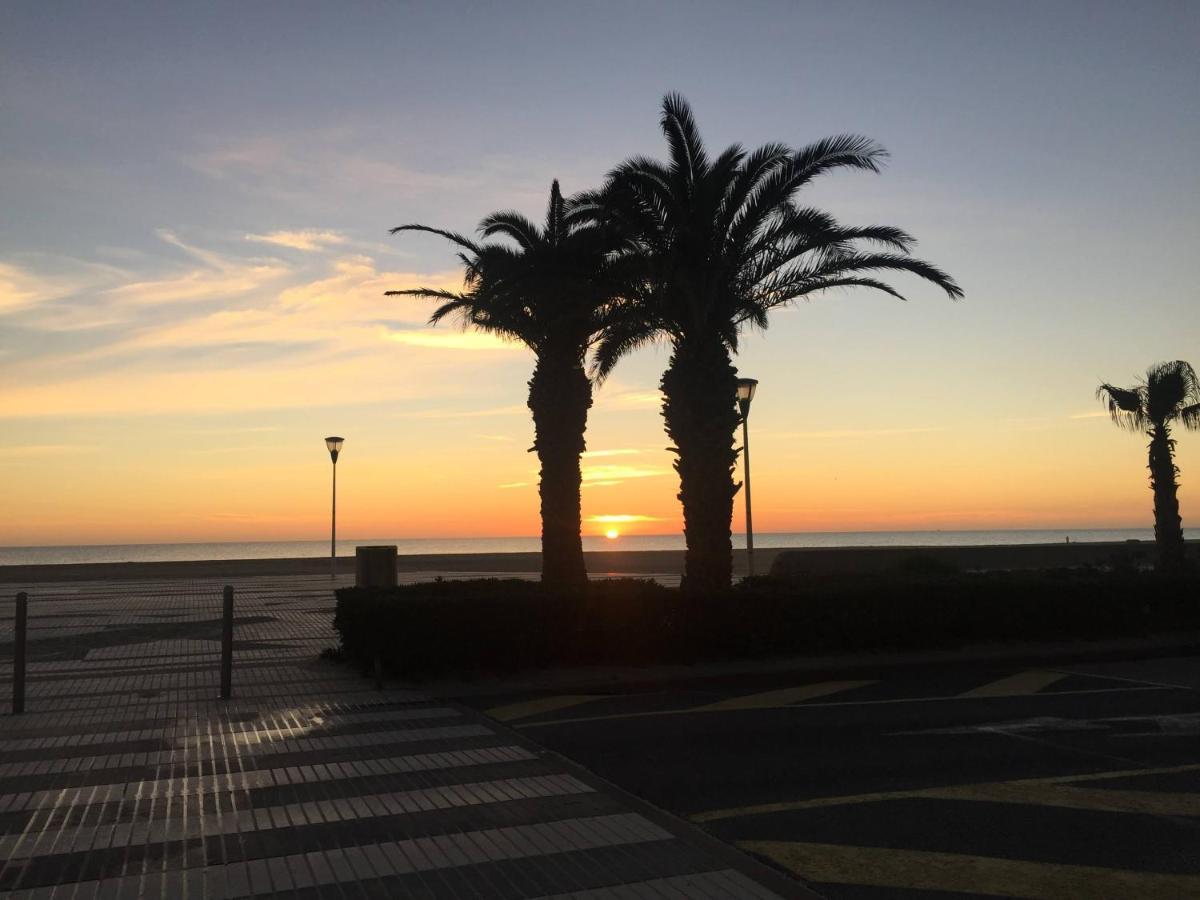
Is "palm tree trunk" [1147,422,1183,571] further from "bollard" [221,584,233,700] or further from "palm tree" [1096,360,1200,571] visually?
"bollard" [221,584,233,700]

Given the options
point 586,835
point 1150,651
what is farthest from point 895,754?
point 1150,651

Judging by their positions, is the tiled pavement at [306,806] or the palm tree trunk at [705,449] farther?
the palm tree trunk at [705,449]

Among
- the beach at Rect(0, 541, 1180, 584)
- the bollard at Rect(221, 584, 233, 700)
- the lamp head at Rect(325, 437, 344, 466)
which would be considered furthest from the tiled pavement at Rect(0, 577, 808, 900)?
the lamp head at Rect(325, 437, 344, 466)

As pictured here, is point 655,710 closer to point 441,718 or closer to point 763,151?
point 441,718

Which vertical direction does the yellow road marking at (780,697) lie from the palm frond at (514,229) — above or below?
below

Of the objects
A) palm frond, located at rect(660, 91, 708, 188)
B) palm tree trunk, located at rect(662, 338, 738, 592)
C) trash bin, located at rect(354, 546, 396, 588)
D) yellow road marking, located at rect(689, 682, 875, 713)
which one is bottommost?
yellow road marking, located at rect(689, 682, 875, 713)

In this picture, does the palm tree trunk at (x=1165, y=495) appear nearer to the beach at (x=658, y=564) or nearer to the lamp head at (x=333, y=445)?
the beach at (x=658, y=564)

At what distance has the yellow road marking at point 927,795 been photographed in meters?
6.79

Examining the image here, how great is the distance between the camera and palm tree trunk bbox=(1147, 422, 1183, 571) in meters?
28.2

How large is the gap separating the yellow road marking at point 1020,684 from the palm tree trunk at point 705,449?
4.40m

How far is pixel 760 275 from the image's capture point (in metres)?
17.9

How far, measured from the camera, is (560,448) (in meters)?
21.9

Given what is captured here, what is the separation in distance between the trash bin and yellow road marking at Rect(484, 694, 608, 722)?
5984 mm

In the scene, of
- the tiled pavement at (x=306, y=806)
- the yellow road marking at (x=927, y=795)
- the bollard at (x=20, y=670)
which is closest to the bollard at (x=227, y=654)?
the tiled pavement at (x=306, y=806)
